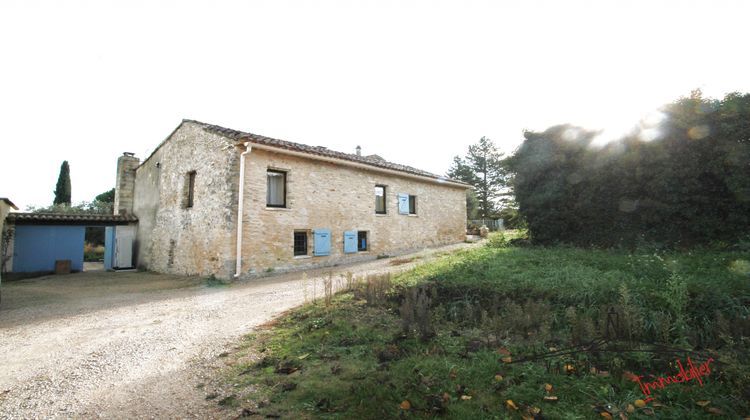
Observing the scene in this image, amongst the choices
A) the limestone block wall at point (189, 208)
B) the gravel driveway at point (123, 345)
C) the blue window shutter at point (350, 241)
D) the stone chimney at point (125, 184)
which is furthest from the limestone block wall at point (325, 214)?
the stone chimney at point (125, 184)

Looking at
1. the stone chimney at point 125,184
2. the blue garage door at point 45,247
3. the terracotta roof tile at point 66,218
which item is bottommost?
the blue garage door at point 45,247

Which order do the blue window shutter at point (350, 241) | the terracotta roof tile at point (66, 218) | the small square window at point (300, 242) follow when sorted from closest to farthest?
the small square window at point (300, 242)
the blue window shutter at point (350, 241)
the terracotta roof tile at point (66, 218)

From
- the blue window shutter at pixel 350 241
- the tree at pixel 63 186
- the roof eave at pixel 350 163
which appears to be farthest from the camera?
the tree at pixel 63 186

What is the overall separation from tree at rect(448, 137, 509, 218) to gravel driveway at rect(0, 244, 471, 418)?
3236 centimetres

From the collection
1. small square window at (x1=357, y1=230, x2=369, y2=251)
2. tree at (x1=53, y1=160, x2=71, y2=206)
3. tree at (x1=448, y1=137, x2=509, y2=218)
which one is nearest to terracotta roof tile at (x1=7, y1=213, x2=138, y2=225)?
small square window at (x1=357, y1=230, x2=369, y2=251)

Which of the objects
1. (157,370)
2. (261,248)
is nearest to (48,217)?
(261,248)

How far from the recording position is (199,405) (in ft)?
9.08

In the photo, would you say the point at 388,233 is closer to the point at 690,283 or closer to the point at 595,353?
the point at 690,283

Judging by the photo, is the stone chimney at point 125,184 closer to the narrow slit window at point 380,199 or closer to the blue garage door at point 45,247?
the blue garage door at point 45,247

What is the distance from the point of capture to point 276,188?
36.3 ft

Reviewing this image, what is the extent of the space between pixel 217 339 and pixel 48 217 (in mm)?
14309

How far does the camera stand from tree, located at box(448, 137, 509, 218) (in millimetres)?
37438

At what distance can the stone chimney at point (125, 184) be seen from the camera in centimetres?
1606

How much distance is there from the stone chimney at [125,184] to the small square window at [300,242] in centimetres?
1035
